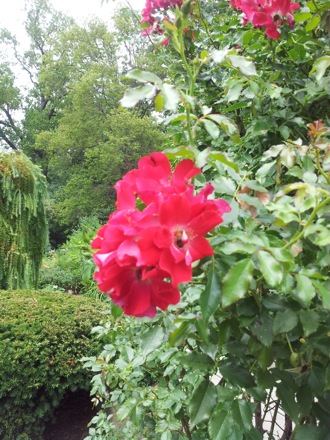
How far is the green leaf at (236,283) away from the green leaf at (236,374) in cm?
23

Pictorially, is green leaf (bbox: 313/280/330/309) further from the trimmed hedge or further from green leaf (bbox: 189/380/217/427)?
the trimmed hedge

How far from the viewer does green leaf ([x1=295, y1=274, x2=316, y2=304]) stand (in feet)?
1.62

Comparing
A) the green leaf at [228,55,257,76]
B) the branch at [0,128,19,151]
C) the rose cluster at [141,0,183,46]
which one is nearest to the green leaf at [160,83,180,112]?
the green leaf at [228,55,257,76]

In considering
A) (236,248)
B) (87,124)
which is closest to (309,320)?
(236,248)

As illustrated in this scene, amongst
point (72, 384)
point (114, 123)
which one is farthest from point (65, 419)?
point (114, 123)

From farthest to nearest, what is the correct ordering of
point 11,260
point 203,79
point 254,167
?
point 11,260 < point 203,79 < point 254,167

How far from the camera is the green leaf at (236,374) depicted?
2.12ft

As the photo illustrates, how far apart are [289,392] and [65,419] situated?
275 cm

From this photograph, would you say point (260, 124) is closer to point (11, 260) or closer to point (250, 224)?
point (250, 224)

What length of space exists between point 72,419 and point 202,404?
2.66m

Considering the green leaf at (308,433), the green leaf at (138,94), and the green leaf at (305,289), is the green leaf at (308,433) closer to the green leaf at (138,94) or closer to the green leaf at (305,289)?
the green leaf at (305,289)

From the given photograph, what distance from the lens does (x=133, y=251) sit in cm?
45

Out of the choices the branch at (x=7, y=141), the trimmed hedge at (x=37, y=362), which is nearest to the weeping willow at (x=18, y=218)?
the trimmed hedge at (x=37, y=362)

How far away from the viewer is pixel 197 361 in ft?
2.29
